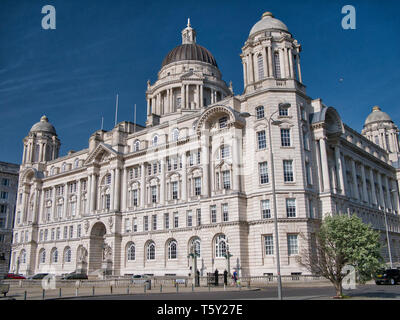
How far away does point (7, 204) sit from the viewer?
335ft

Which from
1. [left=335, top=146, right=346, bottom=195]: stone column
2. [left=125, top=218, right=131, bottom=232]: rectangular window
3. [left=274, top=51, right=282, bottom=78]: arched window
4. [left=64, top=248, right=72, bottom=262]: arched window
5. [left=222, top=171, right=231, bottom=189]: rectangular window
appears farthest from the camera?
[left=64, top=248, right=72, bottom=262]: arched window

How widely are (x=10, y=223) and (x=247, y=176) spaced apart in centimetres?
7607

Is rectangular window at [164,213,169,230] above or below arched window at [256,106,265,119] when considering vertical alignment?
below

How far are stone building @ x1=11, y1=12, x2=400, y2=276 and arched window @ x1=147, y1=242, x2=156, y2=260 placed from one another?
61 cm

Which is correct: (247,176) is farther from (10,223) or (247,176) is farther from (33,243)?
(10,223)

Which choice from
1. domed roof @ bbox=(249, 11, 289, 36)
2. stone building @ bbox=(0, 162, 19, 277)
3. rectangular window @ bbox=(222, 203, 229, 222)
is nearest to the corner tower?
domed roof @ bbox=(249, 11, 289, 36)

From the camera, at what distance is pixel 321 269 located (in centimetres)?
2483

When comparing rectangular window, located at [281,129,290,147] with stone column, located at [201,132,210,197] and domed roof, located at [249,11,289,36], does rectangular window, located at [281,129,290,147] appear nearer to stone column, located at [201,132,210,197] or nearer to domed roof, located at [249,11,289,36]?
stone column, located at [201,132,210,197]

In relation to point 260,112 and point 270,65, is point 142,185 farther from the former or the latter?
point 270,65

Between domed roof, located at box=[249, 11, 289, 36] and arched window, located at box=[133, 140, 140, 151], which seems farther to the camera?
arched window, located at box=[133, 140, 140, 151]

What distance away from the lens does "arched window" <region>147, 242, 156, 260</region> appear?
60.4m

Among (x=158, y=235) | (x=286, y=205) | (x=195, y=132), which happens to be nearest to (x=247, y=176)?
(x=286, y=205)

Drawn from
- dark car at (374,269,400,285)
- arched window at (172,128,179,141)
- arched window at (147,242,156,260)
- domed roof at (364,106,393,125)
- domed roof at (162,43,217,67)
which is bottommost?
dark car at (374,269,400,285)

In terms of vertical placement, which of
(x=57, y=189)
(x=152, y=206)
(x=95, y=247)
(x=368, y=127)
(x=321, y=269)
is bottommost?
(x=321, y=269)
